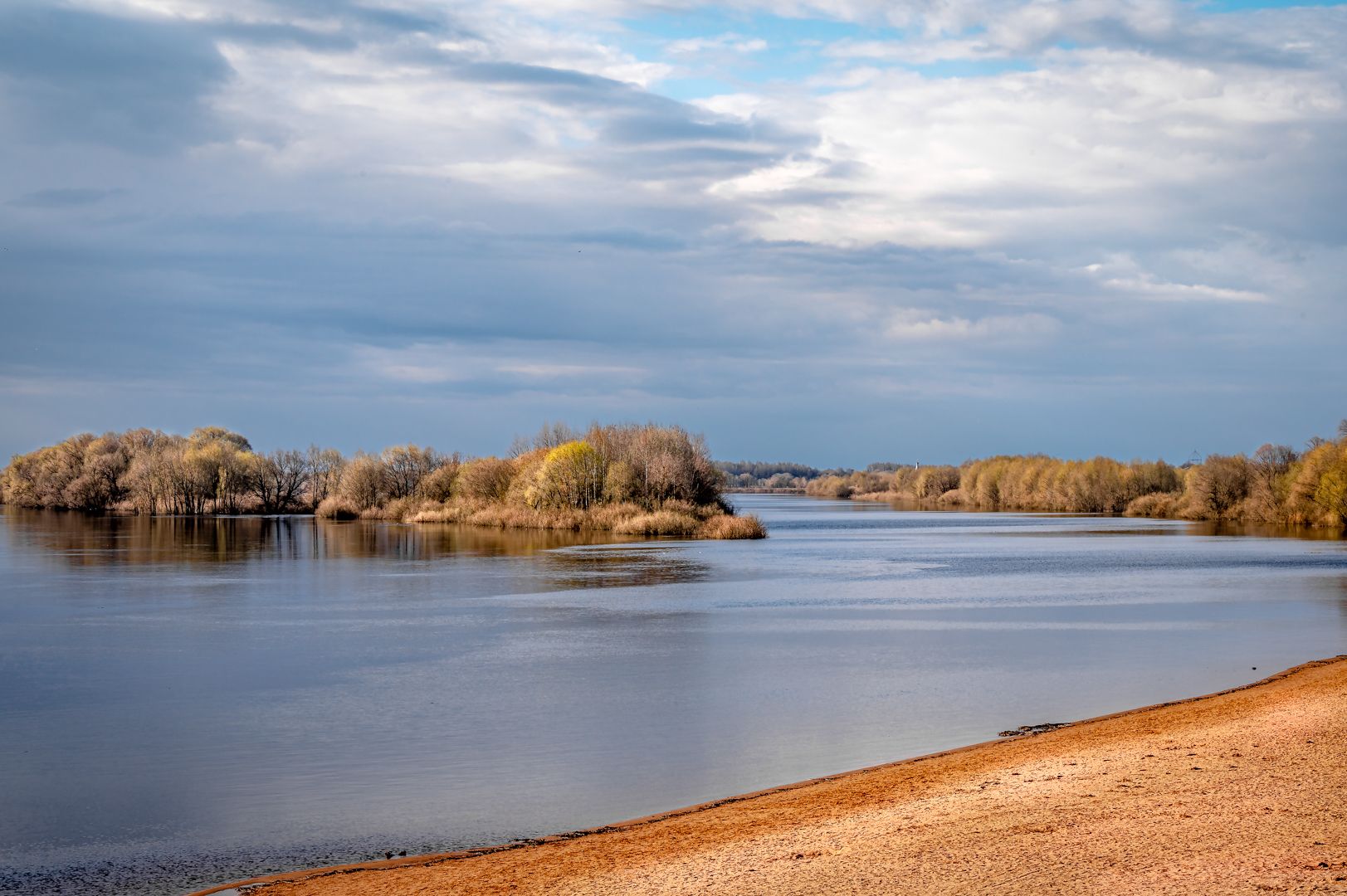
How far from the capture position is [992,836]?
7.24m

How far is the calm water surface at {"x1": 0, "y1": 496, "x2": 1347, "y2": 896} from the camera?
29.6 feet

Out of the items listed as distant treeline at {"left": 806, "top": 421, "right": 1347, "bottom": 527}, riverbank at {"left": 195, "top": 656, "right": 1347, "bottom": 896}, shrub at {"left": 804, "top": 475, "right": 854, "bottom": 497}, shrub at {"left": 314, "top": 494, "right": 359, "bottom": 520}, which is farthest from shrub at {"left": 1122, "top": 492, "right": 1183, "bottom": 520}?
riverbank at {"left": 195, "top": 656, "right": 1347, "bottom": 896}

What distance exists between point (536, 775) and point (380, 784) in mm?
1369

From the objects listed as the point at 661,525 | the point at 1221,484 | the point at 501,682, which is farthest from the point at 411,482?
the point at 501,682

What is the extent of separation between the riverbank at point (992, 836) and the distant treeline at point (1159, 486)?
58.1 meters

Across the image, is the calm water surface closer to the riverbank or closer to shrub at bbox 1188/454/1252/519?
the riverbank

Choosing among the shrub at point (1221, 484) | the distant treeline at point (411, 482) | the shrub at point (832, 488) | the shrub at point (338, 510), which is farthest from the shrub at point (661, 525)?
the shrub at point (832, 488)

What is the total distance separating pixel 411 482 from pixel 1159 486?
210ft

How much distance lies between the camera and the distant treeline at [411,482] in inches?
2249

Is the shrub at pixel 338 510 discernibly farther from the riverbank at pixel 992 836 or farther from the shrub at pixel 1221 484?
the riverbank at pixel 992 836

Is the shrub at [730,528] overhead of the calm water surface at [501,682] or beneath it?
overhead

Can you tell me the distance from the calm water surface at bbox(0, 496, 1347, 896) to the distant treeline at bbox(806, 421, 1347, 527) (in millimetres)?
31576

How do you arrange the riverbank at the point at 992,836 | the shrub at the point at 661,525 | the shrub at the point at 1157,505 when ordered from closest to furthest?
1. the riverbank at the point at 992,836
2. the shrub at the point at 661,525
3. the shrub at the point at 1157,505

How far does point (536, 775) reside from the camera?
1021cm
